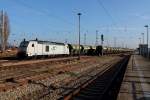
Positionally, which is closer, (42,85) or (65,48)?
(42,85)

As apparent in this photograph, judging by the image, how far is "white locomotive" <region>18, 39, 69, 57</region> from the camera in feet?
155

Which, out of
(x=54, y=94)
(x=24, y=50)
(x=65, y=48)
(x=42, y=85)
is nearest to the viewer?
(x=54, y=94)

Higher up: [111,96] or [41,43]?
[41,43]

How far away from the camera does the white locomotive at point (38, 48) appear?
47.1 meters

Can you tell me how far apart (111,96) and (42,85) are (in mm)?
4793

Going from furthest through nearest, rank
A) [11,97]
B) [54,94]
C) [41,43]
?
[41,43], [54,94], [11,97]

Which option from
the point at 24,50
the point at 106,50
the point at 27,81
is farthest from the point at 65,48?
the point at 27,81

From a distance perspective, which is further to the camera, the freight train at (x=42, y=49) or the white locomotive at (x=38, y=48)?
the freight train at (x=42, y=49)

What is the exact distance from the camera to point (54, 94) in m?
13.6

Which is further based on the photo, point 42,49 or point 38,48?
point 42,49

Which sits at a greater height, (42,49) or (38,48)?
(38,48)

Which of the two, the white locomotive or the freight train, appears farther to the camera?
the freight train

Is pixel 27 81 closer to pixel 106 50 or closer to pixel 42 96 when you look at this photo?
pixel 42 96

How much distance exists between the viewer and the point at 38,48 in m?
50.1
